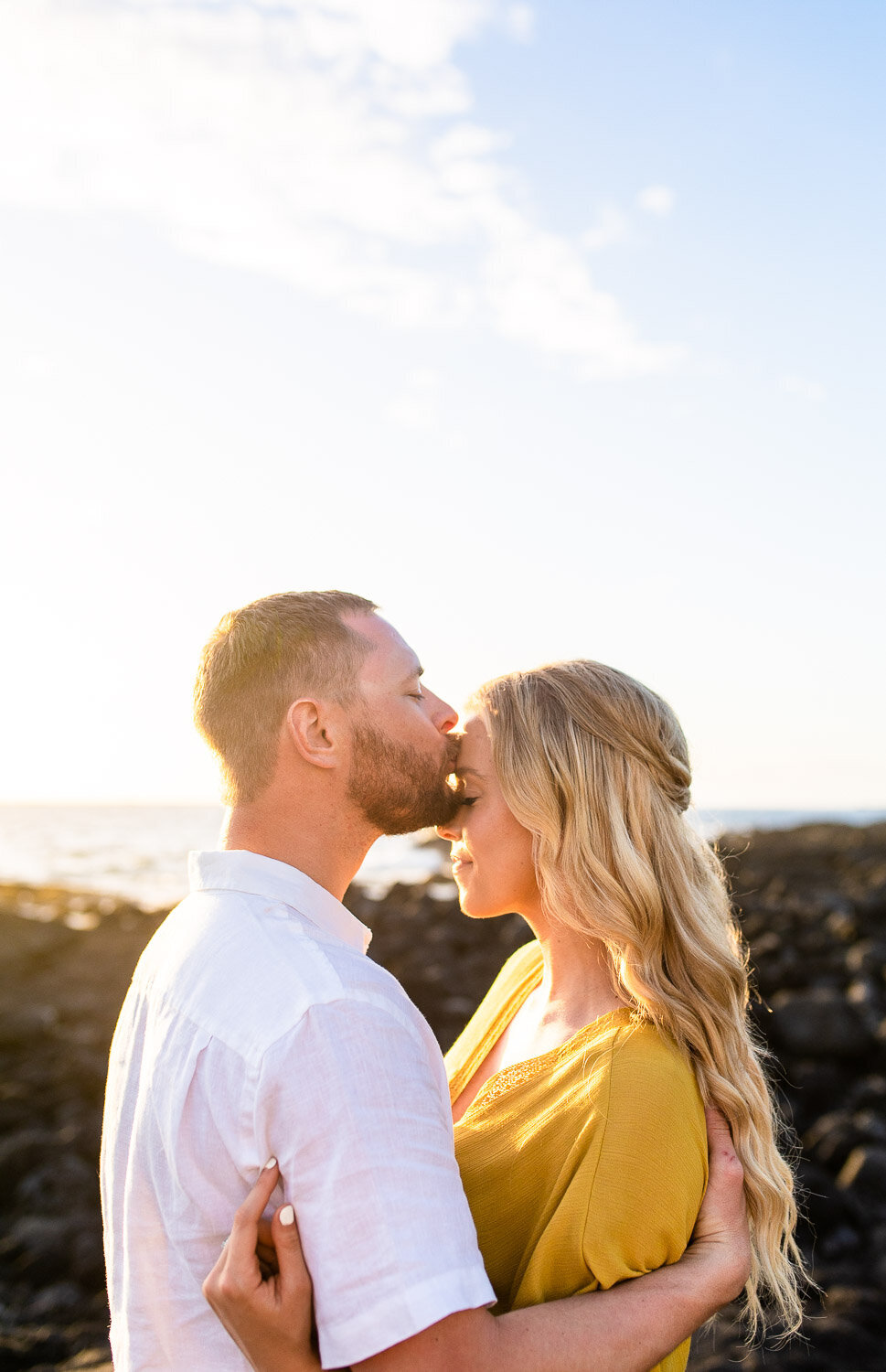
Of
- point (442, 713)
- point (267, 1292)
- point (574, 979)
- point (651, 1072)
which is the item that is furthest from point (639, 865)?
point (267, 1292)

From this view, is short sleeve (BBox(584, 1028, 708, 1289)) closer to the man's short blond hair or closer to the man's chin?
the man's chin

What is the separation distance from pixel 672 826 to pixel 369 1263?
1519mm

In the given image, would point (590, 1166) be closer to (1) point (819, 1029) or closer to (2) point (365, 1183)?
(2) point (365, 1183)

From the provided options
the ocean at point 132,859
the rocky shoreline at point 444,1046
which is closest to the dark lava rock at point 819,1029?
the rocky shoreline at point 444,1046

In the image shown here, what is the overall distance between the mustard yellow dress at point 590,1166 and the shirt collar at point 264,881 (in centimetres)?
68

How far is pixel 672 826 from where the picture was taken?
283 centimetres

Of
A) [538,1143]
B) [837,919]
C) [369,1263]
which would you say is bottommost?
[837,919]

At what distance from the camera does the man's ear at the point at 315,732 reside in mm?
2350

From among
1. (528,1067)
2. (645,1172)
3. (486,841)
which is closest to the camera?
(645,1172)

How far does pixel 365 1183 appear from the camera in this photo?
5.25 ft

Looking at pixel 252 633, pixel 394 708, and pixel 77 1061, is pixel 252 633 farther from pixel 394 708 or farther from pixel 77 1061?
pixel 77 1061

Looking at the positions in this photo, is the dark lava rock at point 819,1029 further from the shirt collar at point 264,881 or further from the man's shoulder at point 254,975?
the man's shoulder at point 254,975

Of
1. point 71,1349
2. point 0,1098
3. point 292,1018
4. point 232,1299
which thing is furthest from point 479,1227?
point 0,1098

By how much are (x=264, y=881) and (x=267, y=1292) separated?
730 mm
